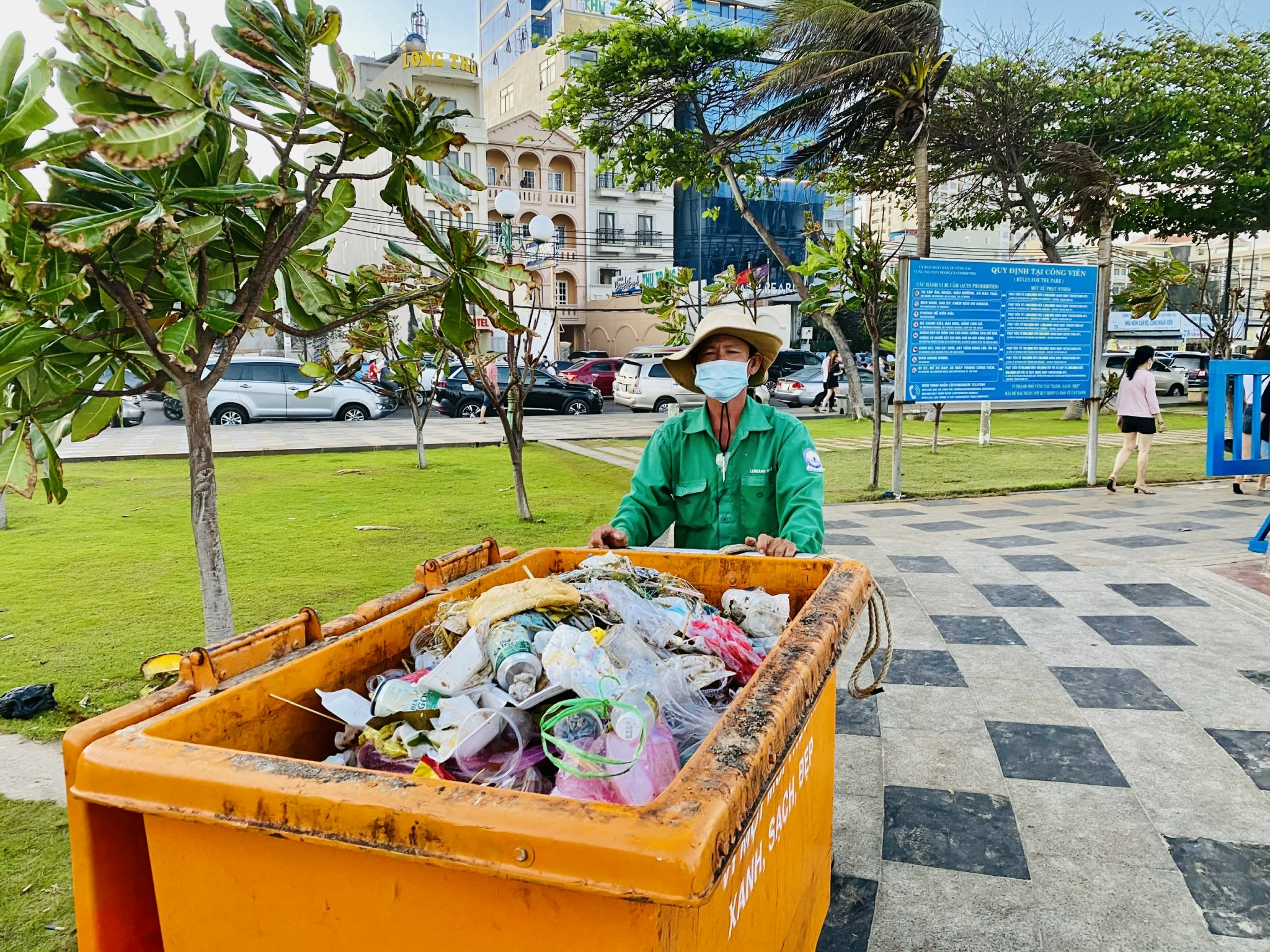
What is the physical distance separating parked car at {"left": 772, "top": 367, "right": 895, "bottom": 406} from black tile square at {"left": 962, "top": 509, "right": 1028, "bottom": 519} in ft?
52.1

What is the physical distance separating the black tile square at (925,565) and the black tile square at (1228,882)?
138 inches

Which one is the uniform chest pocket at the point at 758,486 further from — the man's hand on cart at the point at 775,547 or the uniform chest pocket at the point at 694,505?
the man's hand on cart at the point at 775,547

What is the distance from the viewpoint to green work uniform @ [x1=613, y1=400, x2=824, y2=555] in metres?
3.12

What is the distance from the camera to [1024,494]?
988 centimetres

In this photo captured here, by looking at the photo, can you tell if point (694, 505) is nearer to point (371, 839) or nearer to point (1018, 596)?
point (371, 839)

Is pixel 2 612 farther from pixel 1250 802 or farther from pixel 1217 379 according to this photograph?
pixel 1217 379

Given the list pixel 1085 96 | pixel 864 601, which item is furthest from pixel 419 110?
pixel 1085 96

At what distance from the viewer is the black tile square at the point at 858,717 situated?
369 centimetres

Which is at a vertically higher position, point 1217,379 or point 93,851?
point 1217,379

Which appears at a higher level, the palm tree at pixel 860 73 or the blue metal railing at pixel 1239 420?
the palm tree at pixel 860 73

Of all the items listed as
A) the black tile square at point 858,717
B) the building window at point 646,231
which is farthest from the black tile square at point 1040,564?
the building window at point 646,231

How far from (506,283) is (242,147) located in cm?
95

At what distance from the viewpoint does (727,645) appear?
2031mm

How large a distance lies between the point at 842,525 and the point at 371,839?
7371 millimetres
